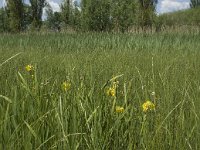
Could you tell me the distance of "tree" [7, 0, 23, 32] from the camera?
1034 inches

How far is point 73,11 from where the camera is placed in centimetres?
2805

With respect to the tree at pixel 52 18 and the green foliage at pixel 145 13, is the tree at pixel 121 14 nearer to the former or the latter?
the green foliage at pixel 145 13

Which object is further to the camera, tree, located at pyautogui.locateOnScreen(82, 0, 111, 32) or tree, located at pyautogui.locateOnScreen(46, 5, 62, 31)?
tree, located at pyautogui.locateOnScreen(46, 5, 62, 31)


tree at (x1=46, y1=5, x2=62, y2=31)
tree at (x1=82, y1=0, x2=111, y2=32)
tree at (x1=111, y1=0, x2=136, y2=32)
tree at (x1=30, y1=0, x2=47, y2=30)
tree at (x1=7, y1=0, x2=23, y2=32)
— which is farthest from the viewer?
tree at (x1=46, y1=5, x2=62, y2=31)

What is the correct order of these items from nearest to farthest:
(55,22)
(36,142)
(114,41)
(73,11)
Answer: (36,142) < (114,41) < (73,11) < (55,22)

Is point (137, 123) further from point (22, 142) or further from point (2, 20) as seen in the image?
point (2, 20)

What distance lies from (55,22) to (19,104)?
37.8 metres

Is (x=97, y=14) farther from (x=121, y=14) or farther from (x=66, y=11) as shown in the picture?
(x=66, y=11)

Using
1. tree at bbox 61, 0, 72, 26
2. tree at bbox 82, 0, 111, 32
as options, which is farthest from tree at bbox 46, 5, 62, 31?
tree at bbox 82, 0, 111, 32

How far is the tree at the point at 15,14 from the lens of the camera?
26.3 metres

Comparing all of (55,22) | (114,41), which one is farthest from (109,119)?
(55,22)

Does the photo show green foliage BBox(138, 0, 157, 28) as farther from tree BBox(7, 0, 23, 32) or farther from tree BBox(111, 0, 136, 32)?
tree BBox(7, 0, 23, 32)

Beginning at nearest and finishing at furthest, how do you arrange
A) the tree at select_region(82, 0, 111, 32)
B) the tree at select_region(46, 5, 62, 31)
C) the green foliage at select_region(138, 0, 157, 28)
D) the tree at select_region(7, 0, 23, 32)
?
the green foliage at select_region(138, 0, 157, 28) < the tree at select_region(82, 0, 111, 32) < the tree at select_region(7, 0, 23, 32) < the tree at select_region(46, 5, 62, 31)

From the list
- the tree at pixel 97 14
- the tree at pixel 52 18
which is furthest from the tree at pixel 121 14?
the tree at pixel 52 18
